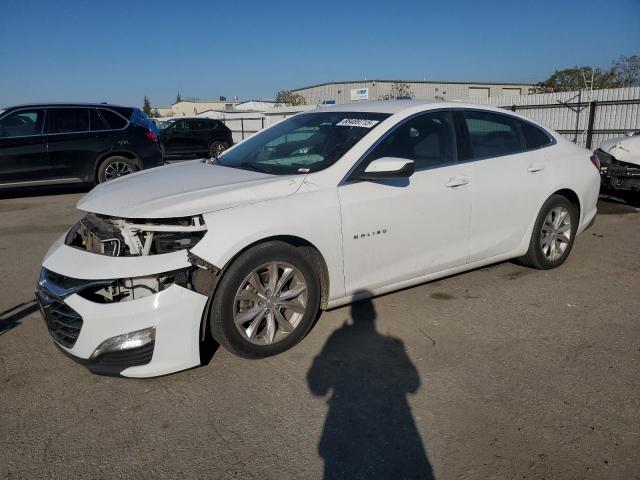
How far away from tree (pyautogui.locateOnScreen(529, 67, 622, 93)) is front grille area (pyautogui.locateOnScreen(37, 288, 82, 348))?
4321cm

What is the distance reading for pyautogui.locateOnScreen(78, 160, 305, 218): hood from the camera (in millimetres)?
3178

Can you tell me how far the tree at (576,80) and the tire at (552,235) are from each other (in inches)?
1555

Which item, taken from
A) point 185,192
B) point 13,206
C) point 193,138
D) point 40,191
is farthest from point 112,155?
point 193,138

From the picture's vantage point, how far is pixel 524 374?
327 cm

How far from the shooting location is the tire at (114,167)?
1012cm

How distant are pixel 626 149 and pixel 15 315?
8.73 m

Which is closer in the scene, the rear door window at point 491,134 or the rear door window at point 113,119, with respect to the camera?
the rear door window at point 491,134

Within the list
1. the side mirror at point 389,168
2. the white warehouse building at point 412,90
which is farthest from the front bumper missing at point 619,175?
the white warehouse building at point 412,90

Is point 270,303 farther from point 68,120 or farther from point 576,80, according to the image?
point 576,80

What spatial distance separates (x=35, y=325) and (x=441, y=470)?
3248mm

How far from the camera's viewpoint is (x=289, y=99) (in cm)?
5497

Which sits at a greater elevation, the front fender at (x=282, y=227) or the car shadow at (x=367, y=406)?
the front fender at (x=282, y=227)

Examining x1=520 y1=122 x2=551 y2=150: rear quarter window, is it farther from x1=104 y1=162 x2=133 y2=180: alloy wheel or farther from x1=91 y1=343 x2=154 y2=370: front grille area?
x1=104 y1=162 x2=133 y2=180: alloy wheel

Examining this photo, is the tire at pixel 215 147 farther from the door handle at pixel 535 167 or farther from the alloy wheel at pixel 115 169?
the door handle at pixel 535 167
